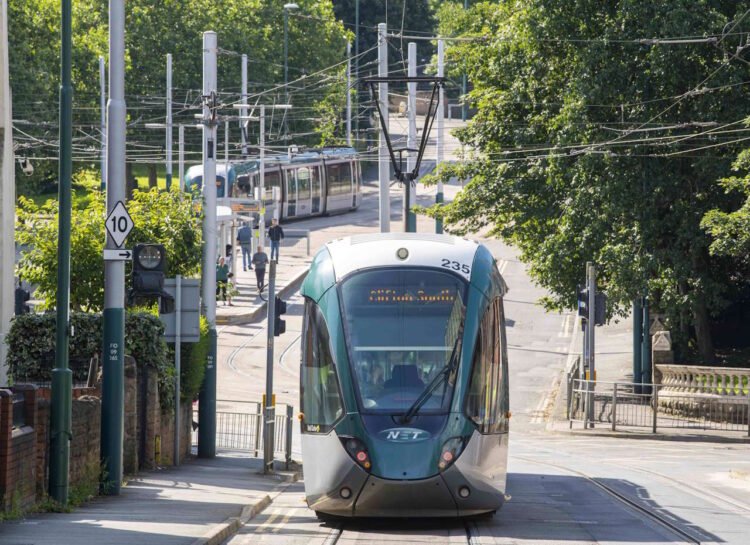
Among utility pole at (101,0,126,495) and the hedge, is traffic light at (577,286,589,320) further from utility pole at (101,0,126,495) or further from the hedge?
utility pole at (101,0,126,495)

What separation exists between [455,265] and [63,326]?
4469 millimetres

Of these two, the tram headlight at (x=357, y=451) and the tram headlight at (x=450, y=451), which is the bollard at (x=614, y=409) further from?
the tram headlight at (x=357, y=451)

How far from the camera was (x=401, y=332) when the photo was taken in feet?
49.2

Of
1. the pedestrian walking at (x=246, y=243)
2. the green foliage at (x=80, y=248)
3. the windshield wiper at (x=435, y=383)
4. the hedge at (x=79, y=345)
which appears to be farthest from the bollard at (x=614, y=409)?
the pedestrian walking at (x=246, y=243)

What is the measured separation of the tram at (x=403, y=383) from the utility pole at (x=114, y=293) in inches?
109

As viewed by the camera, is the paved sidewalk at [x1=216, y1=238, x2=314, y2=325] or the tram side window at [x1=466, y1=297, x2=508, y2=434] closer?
the tram side window at [x1=466, y1=297, x2=508, y2=434]

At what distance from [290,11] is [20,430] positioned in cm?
7046

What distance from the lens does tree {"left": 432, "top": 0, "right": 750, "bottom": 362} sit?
33.8 meters

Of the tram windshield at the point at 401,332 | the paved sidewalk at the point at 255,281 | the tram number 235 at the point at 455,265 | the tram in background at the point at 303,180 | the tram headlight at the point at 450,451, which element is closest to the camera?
the tram headlight at the point at 450,451

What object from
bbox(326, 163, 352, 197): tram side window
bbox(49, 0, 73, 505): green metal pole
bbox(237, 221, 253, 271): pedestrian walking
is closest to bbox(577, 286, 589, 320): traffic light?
bbox(49, 0, 73, 505): green metal pole

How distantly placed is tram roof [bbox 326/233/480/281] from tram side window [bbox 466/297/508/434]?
0.64m

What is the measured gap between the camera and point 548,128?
3769cm

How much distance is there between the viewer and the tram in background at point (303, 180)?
64438 mm

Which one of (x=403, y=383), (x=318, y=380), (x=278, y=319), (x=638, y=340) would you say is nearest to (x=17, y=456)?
(x=318, y=380)
